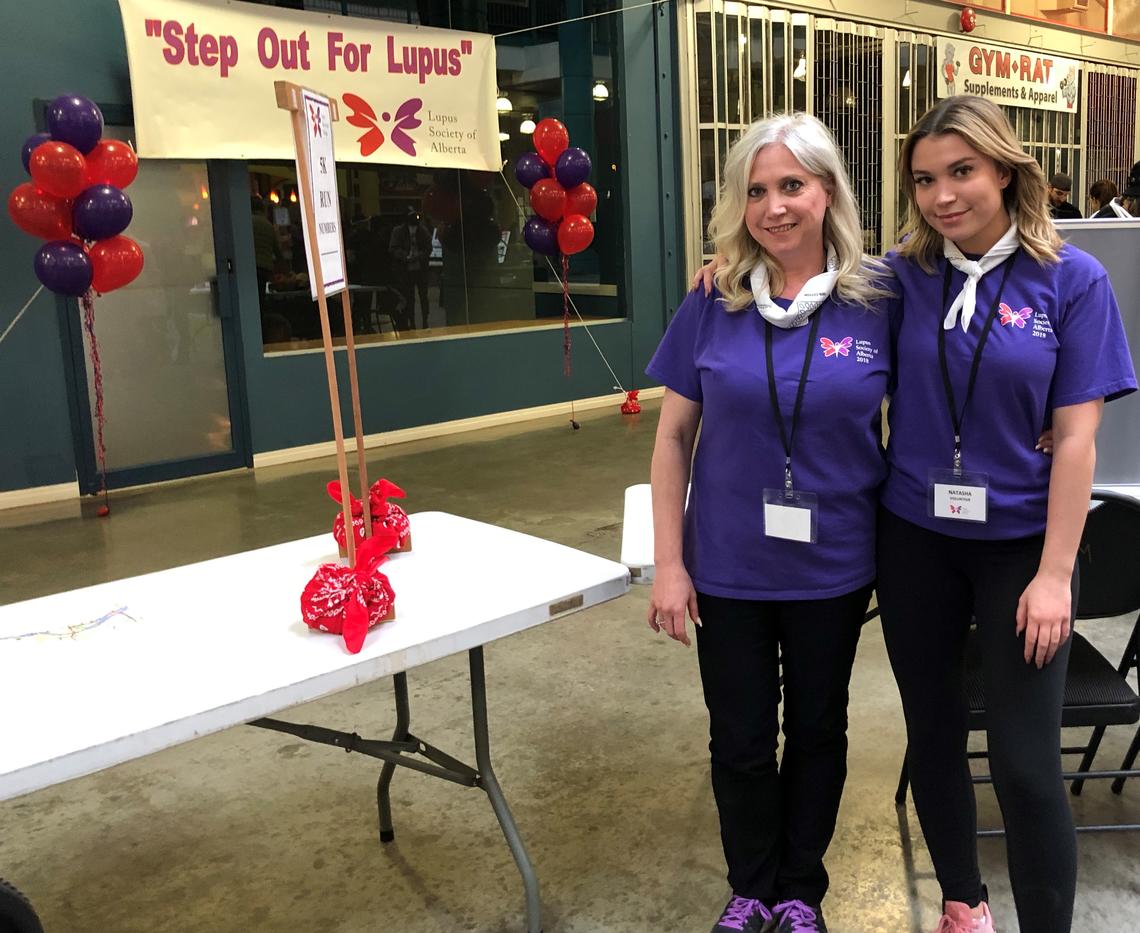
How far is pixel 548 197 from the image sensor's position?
6.69 m

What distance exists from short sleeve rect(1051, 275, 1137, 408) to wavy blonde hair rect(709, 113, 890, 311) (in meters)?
0.27

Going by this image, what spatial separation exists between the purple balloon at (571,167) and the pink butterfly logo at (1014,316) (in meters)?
5.40

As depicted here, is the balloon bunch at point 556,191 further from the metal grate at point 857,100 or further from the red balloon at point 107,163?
the metal grate at point 857,100

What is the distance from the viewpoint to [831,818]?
1.78m

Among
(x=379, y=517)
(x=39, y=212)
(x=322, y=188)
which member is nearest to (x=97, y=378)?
(x=39, y=212)

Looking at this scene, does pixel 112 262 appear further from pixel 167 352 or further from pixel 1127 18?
pixel 1127 18

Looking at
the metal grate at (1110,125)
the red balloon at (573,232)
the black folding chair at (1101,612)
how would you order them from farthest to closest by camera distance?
1. the metal grate at (1110,125)
2. the red balloon at (573,232)
3. the black folding chair at (1101,612)

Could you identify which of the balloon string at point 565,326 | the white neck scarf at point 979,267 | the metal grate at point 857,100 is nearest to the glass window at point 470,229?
the balloon string at point 565,326

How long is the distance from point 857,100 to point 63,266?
7212 millimetres

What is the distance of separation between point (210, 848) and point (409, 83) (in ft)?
17.9

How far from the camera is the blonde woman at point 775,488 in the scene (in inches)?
63.0

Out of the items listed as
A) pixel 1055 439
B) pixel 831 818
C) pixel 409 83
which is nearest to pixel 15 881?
pixel 831 818

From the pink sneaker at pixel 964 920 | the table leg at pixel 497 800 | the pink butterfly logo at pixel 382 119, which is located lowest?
the pink sneaker at pixel 964 920

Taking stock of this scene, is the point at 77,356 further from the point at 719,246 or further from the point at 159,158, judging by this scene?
the point at 719,246
